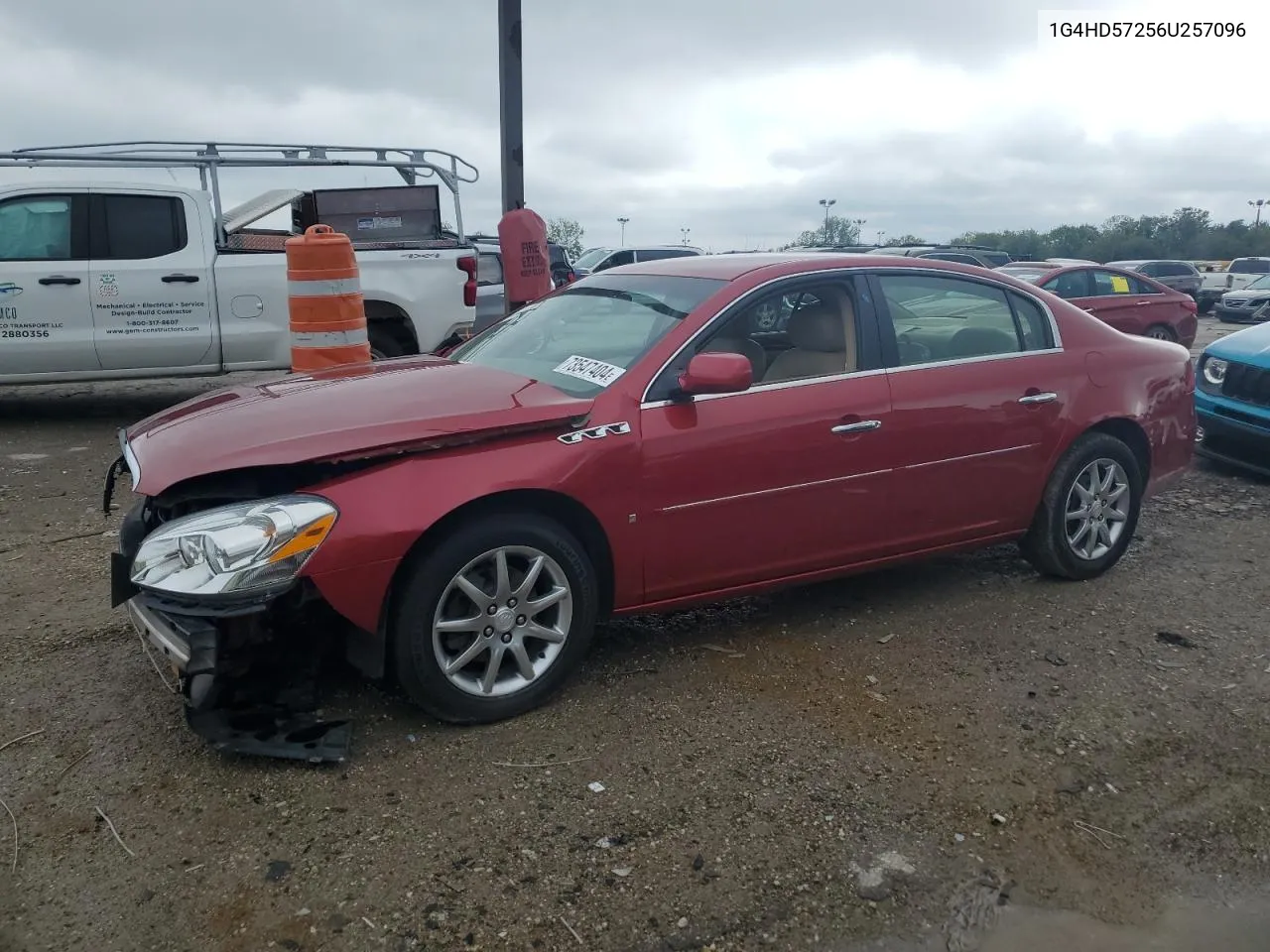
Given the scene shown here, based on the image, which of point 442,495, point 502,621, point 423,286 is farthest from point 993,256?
point 442,495

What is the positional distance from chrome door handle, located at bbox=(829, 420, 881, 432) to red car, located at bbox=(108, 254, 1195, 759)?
0.03 feet

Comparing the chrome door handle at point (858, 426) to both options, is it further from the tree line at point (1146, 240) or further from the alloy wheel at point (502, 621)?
the tree line at point (1146, 240)

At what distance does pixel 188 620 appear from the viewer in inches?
119

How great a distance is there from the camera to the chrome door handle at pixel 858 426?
13.2 ft

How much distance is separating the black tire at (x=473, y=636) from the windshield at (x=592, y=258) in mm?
21294

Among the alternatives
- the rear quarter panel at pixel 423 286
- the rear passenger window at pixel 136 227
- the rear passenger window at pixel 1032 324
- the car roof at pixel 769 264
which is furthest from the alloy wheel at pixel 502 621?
the rear passenger window at pixel 136 227

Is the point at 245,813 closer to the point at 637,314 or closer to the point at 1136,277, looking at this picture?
the point at 637,314

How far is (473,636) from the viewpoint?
11.1ft

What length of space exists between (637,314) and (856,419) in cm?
96

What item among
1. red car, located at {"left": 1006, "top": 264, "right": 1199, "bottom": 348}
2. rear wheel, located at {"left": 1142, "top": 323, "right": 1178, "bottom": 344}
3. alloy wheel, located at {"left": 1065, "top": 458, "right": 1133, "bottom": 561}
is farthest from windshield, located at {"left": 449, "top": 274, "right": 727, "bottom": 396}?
rear wheel, located at {"left": 1142, "top": 323, "right": 1178, "bottom": 344}

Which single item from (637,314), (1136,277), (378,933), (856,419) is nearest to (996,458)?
(856,419)

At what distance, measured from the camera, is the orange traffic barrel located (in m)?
6.68

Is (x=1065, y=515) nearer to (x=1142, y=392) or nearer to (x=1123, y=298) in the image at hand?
(x=1142, y=392)

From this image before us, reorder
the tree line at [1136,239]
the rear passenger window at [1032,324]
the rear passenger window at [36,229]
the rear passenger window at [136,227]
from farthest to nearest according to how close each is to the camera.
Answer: the tree line at [1136,239] → the rear passenger window at [136,227] → the rear passenger window at [36,229] → the rear passenger window at [1032,324]
